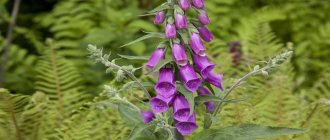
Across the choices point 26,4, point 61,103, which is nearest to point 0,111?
point 61,103

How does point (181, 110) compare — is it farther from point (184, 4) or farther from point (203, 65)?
point (184, 4)

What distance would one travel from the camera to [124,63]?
11.3ft

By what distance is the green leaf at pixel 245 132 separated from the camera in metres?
1.66

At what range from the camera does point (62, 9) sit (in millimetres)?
4125

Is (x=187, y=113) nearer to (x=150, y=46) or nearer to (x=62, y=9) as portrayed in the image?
(x=150, y=46)

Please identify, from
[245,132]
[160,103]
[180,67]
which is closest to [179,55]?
[180,67]

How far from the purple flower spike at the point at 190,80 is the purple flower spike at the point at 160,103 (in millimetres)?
58

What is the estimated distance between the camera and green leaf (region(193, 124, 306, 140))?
1657mm

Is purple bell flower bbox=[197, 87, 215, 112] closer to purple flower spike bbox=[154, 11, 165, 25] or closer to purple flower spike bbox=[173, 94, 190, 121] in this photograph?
purple flower spike bbox=[173, 94, 190, 121]

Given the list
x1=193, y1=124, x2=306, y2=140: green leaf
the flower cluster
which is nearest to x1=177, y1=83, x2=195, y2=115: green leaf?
the flower cluster

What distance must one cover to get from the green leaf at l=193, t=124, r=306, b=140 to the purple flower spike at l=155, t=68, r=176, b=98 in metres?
0.16

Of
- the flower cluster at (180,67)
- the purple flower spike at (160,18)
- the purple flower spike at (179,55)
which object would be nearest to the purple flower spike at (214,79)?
the flower cluster at (180,67)

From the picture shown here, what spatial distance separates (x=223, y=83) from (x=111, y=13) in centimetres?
207

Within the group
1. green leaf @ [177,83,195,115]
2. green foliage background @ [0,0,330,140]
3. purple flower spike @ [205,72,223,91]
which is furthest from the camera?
green foliage background @ [0,0,330,140]
